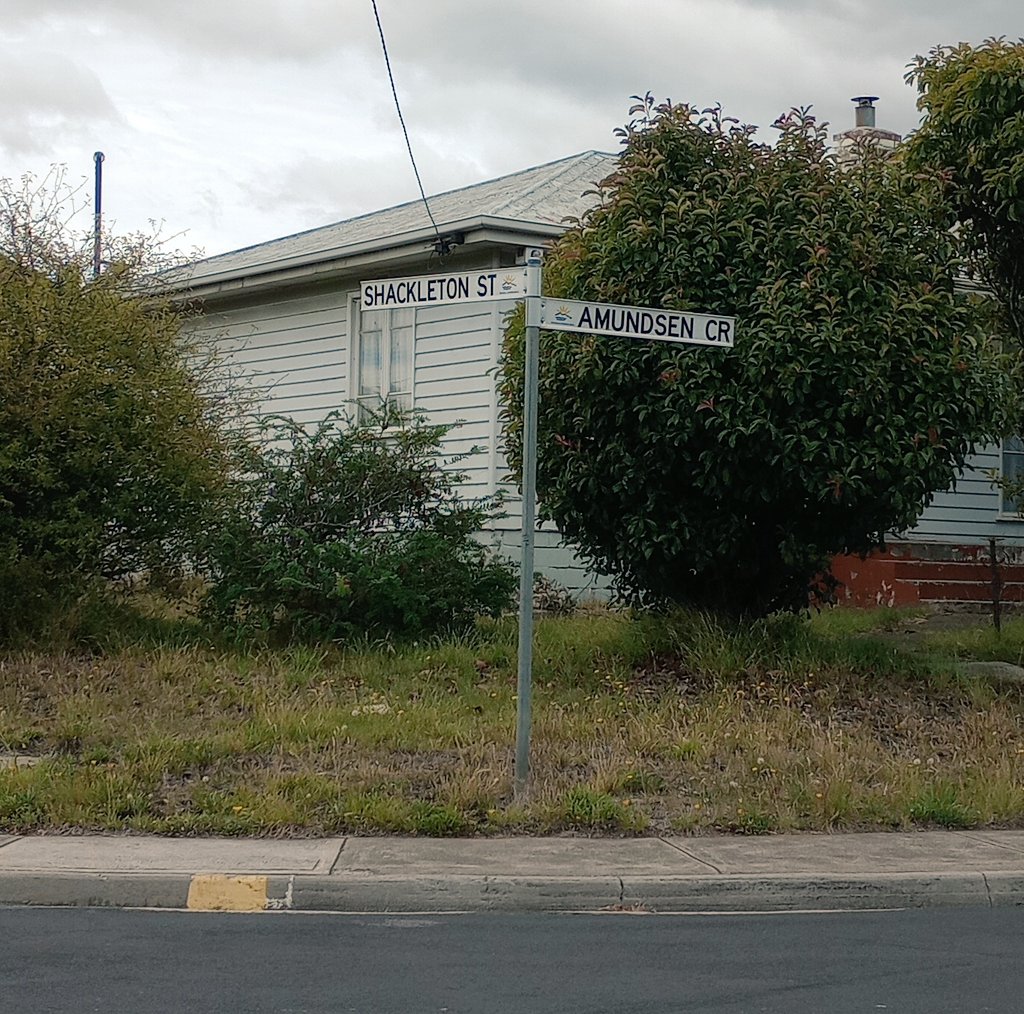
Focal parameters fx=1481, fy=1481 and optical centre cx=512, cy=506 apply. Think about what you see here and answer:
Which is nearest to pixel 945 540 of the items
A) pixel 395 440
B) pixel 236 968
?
pixel 395 440

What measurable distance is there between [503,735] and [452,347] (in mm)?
8383

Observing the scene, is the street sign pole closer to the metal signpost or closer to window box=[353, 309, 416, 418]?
the metal signpost

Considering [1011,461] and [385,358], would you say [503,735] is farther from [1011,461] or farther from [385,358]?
[1011,461]

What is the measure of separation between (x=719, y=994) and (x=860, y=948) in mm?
1074

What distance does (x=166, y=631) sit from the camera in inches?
498

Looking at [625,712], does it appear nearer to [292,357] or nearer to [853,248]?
[853,248]

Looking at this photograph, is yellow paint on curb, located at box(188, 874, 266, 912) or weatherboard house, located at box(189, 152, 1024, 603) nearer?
yellow paint on curb, located at box(188, 874, 266, 912)

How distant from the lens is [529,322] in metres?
8.42

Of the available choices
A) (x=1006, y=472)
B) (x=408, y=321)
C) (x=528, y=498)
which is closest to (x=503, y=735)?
(x=528, y=498)

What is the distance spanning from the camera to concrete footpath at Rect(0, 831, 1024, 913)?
705cm

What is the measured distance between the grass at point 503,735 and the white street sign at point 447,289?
110 inches

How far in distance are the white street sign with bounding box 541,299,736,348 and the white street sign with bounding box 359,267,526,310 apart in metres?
0.25

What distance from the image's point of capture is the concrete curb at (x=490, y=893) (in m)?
7.03

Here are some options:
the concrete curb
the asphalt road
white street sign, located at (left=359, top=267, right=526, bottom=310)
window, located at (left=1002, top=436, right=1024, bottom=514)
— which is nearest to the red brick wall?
window, located at (left=1002, top=436, right=1024, bottom=514)
